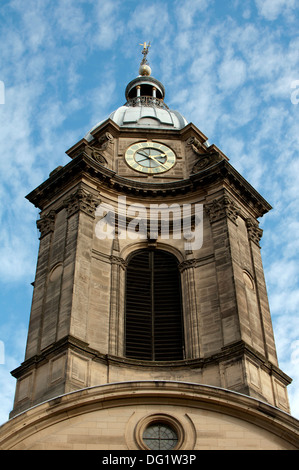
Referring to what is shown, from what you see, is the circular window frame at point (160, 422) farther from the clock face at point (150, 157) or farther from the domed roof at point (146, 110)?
the domed roof at point (146, 110)

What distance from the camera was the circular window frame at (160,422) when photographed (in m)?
21.7

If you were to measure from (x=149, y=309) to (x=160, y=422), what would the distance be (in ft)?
30.3

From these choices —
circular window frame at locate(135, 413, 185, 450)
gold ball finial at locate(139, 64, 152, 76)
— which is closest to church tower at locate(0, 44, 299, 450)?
circular window frame at locate(135, 413, 185, 450)

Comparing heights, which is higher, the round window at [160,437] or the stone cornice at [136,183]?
the stone cornice at [136,183]

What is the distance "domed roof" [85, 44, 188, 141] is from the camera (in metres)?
41.8

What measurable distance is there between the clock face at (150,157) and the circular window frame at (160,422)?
17260mm

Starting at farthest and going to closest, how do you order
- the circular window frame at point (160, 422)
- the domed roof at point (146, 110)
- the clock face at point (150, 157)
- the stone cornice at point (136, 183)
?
the domed roof at point (146, 110)
the clock face at point (150, 157)
the stone cornice at point (136, 183)
the circular window frame at point (160, 422)

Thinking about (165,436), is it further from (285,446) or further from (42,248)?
(42,248)

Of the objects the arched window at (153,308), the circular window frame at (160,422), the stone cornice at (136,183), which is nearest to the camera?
the circular window frame at (160,422)

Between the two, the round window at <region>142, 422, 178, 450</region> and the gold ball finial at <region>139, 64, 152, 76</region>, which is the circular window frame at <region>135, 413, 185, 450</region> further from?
the gold ball finial at <region>139, 64, 152, 76</region>

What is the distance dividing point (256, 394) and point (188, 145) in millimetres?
16178

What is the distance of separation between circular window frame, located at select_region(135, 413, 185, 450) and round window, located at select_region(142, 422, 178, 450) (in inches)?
3.8

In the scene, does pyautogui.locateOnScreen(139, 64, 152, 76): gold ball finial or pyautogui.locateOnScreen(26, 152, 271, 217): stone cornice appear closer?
pyautogui.locateOnScreen(26, 152, 271, 217): stone cornice

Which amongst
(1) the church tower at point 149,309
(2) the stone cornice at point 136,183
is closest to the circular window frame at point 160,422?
(1) the church tower at point 149,309
